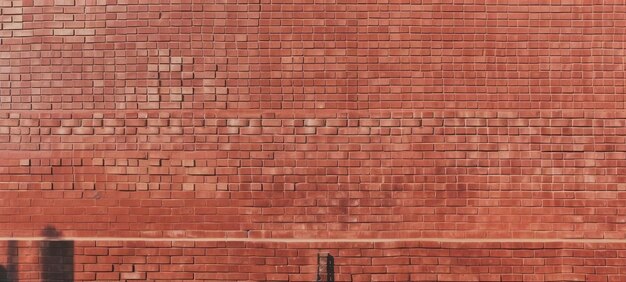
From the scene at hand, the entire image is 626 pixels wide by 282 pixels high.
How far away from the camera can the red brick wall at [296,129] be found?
3.86 meters

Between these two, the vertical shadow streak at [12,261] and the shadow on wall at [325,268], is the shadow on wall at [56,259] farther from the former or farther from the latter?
the shadow on wall at [325,268]

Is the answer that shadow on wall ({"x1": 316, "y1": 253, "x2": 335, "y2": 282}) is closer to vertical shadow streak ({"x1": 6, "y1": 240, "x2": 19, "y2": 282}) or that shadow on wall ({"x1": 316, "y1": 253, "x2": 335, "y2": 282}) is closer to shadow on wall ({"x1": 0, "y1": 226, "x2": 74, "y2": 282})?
shadow on wall ({"x1": 0, "y1": 226, "x2": 74, "y2": 282})

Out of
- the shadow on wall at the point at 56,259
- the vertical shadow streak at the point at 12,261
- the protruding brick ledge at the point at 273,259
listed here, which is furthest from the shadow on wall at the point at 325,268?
the vertical shadow streak at the point at 12,261

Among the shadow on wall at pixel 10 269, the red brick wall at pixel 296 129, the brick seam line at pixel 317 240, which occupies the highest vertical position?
the red brick wall at pixel 296 129

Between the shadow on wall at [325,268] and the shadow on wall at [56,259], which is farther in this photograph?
→ the shadow on wall at [56,259]

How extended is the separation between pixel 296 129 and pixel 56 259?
2.47 metres

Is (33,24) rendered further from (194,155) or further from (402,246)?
(402,246)

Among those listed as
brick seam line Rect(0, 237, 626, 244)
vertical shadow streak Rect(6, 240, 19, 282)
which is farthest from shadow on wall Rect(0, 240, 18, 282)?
brick seam line Rect(0, 237, 626, 244)

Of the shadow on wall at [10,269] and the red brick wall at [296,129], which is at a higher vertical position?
the red brick wall at [296,129]

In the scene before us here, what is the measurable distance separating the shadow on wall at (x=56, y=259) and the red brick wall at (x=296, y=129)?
0.06 meters

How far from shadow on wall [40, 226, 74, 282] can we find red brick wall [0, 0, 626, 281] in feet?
0.18

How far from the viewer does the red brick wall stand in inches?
152

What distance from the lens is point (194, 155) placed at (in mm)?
3906

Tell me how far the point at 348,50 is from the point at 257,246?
1.97 meters
